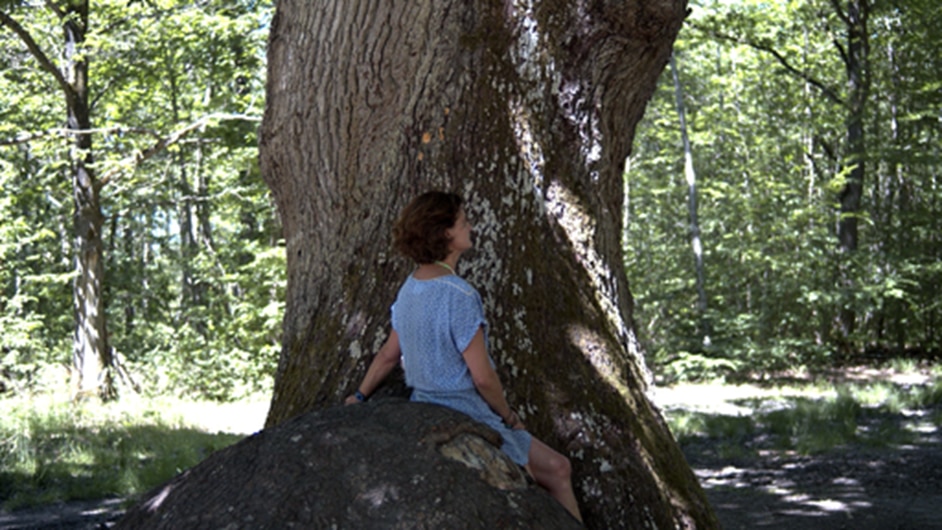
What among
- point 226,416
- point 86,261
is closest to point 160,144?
point 86,261

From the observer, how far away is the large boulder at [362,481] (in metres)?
3.40

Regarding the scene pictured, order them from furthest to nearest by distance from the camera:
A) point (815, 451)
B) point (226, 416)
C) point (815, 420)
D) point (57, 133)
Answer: point (57, 133) → point (226, 416) → point (815, 420) → point (815, 451)

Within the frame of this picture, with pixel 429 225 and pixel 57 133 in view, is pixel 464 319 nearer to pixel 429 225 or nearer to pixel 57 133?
pixel 429 225

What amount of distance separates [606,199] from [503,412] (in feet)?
6.03

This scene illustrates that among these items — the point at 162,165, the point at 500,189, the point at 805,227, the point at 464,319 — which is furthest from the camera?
the point at 805,227

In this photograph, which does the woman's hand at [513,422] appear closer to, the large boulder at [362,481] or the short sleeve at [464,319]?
the large boulder at [362,481]

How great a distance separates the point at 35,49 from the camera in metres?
16.2

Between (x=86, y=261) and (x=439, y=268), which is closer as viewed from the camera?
(x=439, y=268)

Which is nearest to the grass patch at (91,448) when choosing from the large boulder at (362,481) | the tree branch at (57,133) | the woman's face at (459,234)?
the tree branch at (57,133)

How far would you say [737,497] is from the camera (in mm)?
8156

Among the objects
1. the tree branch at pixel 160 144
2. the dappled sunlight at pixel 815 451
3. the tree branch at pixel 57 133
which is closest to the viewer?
the dappled sunlight at pixel 815 451

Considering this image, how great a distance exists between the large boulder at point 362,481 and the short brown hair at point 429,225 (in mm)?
595

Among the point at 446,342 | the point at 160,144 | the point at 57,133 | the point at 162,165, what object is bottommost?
the point at 446,342

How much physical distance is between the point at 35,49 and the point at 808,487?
13.6m
